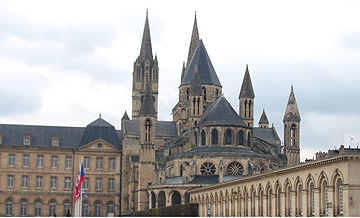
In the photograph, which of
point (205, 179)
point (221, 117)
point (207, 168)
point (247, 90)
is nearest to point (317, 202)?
point (205, 179)

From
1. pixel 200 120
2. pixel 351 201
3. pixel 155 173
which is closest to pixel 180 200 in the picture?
pixel 155 173

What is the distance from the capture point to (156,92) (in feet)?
452

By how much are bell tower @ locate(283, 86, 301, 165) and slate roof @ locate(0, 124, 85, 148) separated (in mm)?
33332

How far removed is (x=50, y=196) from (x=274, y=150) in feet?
117

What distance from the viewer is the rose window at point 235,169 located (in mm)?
97312

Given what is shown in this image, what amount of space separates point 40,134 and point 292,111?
40.0m

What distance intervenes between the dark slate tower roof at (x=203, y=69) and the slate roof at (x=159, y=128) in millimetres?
7989

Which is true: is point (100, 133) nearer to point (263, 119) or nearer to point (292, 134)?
point (292, 134)

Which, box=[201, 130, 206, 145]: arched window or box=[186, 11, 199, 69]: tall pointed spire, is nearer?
box=[201, 130, 206, 145]: arched window

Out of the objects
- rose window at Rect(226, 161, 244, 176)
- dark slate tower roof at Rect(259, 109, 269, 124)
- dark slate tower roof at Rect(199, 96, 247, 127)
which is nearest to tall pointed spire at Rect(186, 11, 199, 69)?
dark slate tower roof at Rect(259, 109, 269, 124)

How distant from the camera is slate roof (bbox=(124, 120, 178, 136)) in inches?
4594

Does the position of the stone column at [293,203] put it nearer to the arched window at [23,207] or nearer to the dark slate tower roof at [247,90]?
the dark slate tower roof at [247,90]

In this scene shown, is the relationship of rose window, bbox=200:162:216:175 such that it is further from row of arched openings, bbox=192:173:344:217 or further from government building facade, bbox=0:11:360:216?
row of arched openings, bbox=192:173:344:217

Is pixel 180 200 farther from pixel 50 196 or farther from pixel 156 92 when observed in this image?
pixel 156 92
